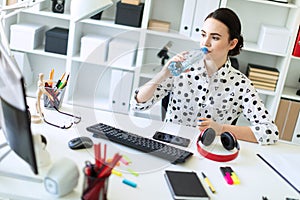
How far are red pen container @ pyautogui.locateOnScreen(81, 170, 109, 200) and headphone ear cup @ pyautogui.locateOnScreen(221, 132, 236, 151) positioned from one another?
0.61m

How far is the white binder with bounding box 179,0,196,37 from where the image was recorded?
278cm

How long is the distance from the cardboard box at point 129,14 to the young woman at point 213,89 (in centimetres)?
110

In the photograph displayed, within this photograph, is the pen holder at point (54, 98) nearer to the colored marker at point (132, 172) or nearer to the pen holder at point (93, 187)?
the colored marker at point (132, 172)

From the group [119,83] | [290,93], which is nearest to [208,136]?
[119,83]

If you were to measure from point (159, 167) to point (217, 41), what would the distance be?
0.68 m

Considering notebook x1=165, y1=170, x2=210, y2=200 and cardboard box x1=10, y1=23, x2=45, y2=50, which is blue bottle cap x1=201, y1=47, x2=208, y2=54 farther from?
cardboard box x1=10, y1=23, x2=45, y2=50

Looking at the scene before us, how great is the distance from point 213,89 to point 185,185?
2.46 ft

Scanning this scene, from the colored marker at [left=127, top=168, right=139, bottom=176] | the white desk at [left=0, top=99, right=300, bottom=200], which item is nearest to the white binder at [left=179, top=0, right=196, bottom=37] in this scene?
the white desk at [left=0, top=99, right=300, bottom=200]

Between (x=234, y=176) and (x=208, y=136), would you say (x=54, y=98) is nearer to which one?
(x=208, y=136)

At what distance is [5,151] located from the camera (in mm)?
1247

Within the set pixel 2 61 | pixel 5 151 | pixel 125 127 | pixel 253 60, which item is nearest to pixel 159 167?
pixel 125 127

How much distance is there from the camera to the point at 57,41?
9.71 ft

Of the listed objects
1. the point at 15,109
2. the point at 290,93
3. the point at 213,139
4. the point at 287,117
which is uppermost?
the point at 15,109

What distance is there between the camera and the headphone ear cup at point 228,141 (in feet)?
4.90
